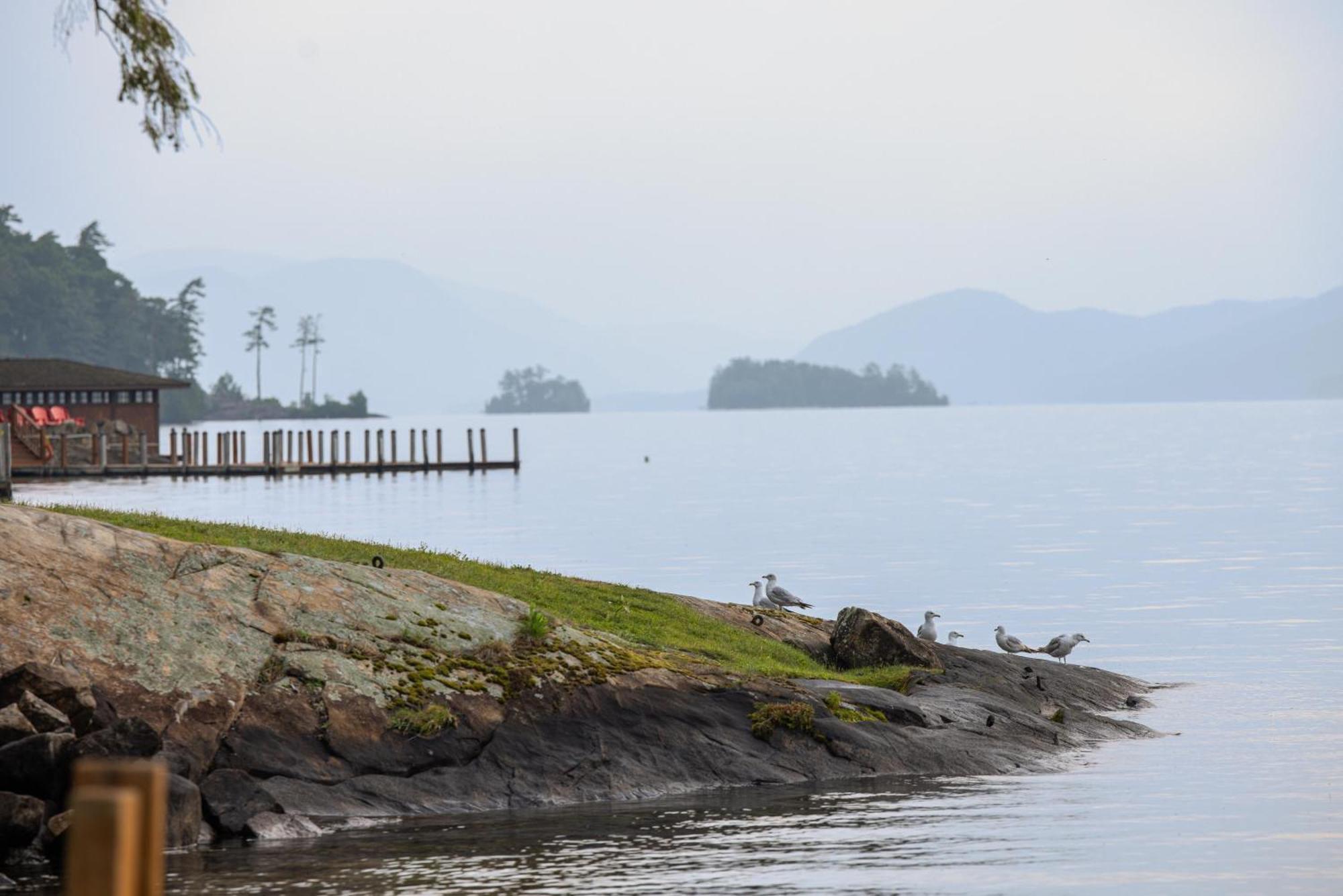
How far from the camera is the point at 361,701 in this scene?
17.6m

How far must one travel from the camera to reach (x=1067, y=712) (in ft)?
77.6

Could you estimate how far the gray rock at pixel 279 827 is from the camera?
16094mm

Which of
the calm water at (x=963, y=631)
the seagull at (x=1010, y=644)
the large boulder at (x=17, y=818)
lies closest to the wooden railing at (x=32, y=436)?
the calm water at (x=963, y=631)

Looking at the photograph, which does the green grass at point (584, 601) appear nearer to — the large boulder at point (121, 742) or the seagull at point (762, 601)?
the seagull at point (762, 601)

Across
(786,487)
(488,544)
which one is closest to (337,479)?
(786,487)

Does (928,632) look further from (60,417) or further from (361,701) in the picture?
(60,417)

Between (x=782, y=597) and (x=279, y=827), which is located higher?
(x=782, y=597)

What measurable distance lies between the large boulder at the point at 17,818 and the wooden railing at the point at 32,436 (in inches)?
2629

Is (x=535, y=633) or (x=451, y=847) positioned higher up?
(x=535, y=633)

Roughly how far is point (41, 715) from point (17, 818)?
997 mm

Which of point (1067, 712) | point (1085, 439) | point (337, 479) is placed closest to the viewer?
point (1067, 712)

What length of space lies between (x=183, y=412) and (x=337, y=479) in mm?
111426

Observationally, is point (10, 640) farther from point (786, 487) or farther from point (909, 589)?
point (786, 487)

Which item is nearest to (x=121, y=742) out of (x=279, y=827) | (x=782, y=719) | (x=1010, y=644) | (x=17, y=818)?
(x=17, y=818)
